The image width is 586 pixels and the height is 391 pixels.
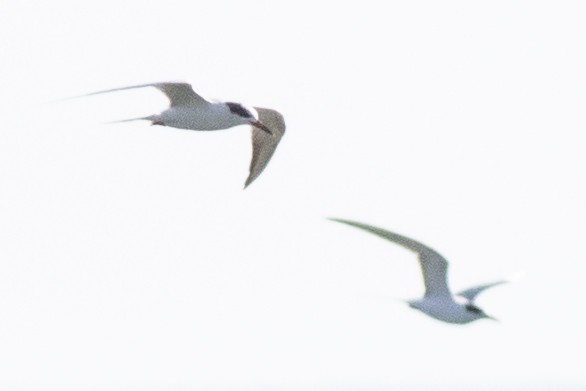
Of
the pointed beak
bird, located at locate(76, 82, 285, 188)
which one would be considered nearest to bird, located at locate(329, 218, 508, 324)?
the pointed beak

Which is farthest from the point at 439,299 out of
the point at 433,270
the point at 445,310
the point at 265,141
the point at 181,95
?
the point at 181,95

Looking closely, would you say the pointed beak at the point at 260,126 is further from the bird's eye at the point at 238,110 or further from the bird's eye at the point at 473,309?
the bird's eye at the point at 473,309

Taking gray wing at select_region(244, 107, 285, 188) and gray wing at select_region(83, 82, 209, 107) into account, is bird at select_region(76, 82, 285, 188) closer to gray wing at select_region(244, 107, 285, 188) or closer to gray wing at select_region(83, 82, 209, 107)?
gray wing at select_region(83, 82, 209, 107)

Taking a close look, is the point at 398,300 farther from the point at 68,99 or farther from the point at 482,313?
the point at 68,99

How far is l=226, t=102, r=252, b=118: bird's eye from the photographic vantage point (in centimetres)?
1827

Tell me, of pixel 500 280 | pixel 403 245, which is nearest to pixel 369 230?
pixel 403 245

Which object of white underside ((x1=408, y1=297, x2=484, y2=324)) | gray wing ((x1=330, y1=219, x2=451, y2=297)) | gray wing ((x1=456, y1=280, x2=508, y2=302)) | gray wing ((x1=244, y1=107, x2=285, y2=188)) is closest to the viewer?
gray wing ((x1=330, y1=219, x2=451, y2=297))

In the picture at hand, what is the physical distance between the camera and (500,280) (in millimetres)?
20047

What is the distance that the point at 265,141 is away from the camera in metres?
20.6

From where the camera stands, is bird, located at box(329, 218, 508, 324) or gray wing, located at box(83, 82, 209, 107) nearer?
gray wing, located at box(83, 82, 209, 107)

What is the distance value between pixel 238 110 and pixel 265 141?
2.34m

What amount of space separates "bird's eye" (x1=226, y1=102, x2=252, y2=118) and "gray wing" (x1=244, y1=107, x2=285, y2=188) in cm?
186

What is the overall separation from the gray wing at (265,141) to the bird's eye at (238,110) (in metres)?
1.86

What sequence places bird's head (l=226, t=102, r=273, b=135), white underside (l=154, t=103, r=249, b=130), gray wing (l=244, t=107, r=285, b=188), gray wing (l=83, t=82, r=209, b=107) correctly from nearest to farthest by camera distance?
gray wing (l=83, t=82, r=209, b=107) → white underside (l=154, t=103, r=249, b=130) → bird's head (l=226, t=102, r=273, b=135) → gray wing (l=244, t=107, r=285, b=188)
